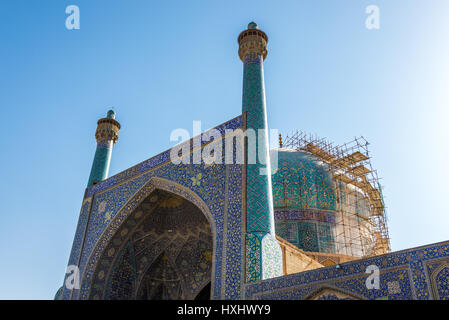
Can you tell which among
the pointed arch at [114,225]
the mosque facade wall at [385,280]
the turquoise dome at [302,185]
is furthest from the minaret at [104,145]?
the mosque facade wall at [385,280]

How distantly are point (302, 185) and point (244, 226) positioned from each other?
5423 millimetres

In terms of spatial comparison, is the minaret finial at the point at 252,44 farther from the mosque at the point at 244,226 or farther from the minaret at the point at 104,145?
the minaret at the point at 104,145

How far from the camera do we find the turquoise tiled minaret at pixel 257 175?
5.55m

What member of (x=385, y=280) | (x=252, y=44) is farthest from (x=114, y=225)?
(x=385, y=280)

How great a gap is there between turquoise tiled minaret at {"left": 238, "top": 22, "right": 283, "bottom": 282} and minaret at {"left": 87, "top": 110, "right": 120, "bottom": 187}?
4.19 m

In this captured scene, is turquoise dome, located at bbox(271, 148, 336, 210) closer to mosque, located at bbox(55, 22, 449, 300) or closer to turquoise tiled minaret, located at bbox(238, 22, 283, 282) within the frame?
mosque, located at bbox(55, 22, 449, 300)

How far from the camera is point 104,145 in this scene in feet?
33.6

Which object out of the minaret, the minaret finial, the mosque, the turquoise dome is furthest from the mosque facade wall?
the minaret

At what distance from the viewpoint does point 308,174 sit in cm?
1118

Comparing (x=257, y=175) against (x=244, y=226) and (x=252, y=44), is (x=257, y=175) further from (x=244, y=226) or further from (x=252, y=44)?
(x=252, y=44)

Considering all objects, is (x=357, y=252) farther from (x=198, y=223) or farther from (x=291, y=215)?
(x=198, y=223)
